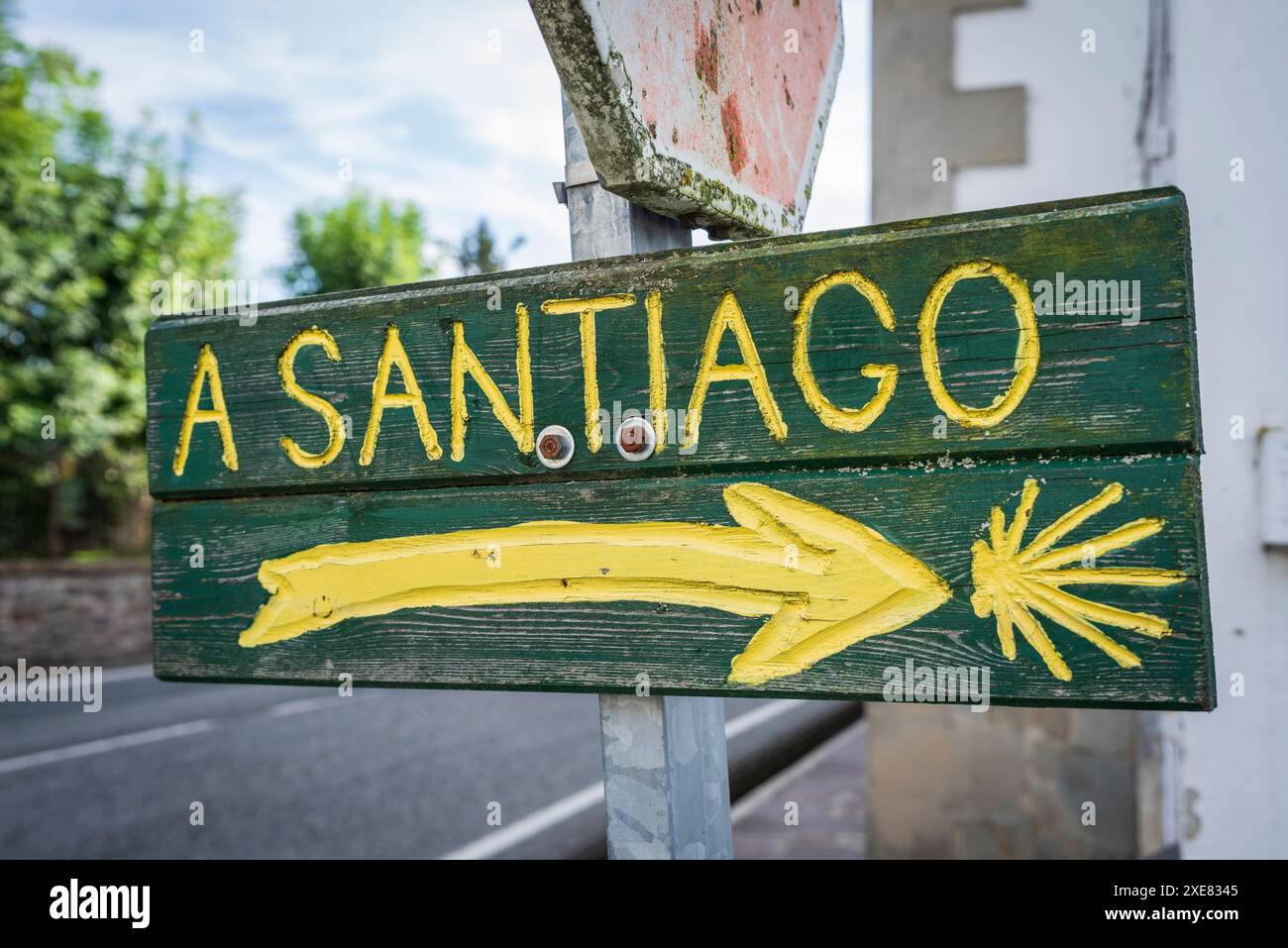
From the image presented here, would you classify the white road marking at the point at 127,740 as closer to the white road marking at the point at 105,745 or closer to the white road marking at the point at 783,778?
the white road marking at the point at 105,745

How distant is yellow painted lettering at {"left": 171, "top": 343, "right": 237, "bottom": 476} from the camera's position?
56.4 inches

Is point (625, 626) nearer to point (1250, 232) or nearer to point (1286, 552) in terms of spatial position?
point (1286, 552)

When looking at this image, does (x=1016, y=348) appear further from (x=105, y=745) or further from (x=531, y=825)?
(x=105, y=745)

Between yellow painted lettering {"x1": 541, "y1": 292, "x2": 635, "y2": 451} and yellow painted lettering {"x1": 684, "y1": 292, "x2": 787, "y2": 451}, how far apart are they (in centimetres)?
11

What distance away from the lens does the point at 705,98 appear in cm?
116

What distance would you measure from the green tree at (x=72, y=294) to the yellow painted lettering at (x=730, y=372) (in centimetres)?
1273

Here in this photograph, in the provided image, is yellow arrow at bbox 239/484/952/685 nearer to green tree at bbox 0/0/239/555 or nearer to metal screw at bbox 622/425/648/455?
metal screw at bbox 622/425/648/455

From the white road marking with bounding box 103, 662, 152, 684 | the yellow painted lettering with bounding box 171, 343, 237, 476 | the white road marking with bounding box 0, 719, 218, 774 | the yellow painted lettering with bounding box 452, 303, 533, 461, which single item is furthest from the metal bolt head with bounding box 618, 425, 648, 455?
the white road marking with bounding box 103, 662, 152, 684

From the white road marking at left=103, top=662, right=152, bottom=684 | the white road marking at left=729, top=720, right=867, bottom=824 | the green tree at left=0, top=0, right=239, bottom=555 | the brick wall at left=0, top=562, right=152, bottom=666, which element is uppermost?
the green tree at left=0, top=0, right=239, bottom=555

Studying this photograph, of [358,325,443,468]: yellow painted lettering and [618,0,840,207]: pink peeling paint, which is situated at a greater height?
[618,0,840,207]: pink peeling paint

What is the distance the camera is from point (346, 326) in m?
1.36

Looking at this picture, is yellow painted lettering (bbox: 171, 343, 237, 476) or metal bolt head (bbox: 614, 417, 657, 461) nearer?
metal bolt head (bbox: 614, 417, 657, 461)

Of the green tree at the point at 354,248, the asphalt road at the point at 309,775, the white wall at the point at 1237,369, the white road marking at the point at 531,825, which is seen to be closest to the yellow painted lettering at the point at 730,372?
the white wall at the point at 1237,369

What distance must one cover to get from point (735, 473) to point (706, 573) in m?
0.12
